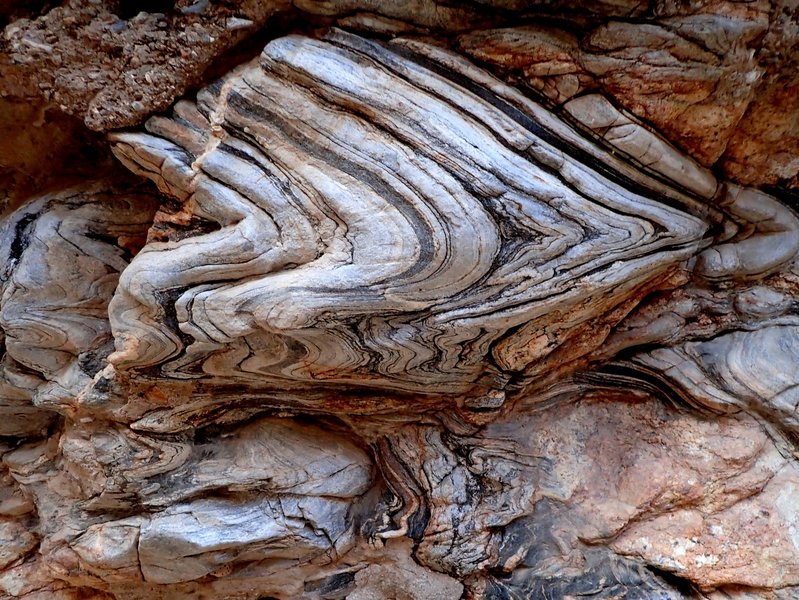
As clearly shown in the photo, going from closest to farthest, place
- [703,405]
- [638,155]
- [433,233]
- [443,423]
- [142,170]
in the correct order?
[433,233]
[638,155]
[142,170]
[703,405]
[443,423]

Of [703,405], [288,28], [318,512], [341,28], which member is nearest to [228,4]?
[288,28]

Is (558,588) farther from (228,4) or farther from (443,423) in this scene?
(228,4)

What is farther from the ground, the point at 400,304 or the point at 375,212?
the point at 375,212

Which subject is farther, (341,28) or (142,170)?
(142,170)

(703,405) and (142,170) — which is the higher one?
(703,405)

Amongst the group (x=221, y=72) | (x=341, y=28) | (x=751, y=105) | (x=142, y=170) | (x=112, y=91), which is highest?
(x=751, y=105)

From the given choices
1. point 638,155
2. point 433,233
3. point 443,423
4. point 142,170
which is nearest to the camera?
point 433,233
